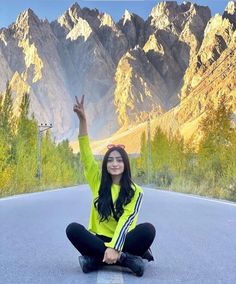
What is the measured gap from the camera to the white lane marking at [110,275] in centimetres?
465

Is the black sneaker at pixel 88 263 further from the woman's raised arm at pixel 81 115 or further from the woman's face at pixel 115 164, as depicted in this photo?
the woman's raised arm at pixel 81 115

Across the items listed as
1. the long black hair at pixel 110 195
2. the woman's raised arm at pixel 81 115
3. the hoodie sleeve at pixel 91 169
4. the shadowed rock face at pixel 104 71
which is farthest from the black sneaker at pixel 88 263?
the shadowed rock face at pixel 104 71

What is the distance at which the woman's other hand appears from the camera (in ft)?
16.1

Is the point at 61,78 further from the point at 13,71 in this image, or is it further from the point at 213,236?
the point at 213,236

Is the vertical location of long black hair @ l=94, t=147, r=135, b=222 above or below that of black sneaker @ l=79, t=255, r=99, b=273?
above

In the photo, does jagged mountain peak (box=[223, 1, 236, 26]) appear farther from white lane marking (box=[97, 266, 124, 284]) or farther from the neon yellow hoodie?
white lane marking (box=[97, 266, 124, 284])

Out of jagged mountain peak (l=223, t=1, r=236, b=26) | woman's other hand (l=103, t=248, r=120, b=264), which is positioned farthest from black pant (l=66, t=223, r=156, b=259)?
jagged mountain peak (l=223, t=1, r=236, b=26)

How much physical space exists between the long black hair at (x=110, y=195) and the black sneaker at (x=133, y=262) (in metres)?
0.37

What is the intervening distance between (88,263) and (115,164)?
0.89 meters

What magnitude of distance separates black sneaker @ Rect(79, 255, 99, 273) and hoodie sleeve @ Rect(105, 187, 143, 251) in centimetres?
22

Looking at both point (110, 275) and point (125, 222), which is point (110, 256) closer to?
point (110, 275)

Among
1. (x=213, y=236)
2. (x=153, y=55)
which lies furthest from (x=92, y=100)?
(x=213, y=236)

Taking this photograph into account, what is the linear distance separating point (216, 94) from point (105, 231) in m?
103

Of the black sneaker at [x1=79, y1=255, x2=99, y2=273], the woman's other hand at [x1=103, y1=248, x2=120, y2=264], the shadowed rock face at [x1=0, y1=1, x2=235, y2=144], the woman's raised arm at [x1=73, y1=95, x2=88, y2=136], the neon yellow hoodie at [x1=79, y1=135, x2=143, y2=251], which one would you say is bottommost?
the black sneaker at [x1=79, y1=255, x2=99, y2=273]
